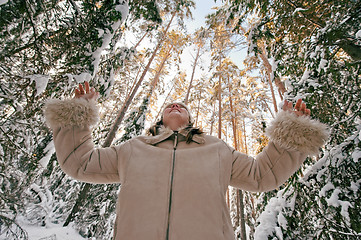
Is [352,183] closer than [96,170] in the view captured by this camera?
No

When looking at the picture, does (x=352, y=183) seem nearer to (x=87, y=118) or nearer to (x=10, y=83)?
(x=87, y=118)

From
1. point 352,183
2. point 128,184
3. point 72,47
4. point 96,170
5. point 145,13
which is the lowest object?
point 128,184

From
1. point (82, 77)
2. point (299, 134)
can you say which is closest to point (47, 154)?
point (82, 77)

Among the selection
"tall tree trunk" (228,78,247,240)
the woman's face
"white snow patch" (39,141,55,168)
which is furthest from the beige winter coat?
"tall tree trunk" (228,78,247,240)

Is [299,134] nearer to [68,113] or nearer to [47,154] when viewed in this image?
[68,113]

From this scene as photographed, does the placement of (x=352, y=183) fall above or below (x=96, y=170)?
above

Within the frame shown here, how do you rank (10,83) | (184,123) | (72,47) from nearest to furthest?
1. (184,123)
2. (10,83)
3. (72,47)

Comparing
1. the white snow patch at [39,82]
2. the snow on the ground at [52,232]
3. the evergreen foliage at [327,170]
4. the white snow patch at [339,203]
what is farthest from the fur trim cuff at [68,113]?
the snow on the ground at [52,232]

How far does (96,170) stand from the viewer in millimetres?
1487

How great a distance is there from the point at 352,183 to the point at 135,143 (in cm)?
249

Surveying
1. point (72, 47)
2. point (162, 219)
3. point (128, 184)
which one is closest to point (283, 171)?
point (162, 219)

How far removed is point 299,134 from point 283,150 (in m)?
0.16

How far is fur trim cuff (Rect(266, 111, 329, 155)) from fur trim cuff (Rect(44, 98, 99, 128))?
153cm

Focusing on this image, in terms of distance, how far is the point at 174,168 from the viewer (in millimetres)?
1406
